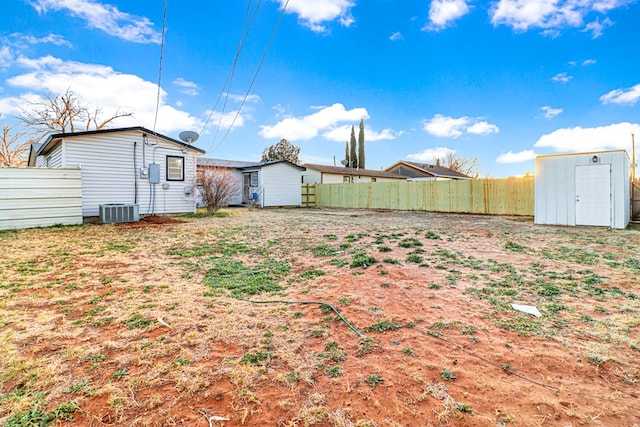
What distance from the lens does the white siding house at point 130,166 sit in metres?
10.7

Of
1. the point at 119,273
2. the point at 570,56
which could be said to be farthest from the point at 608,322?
the point at 570,56

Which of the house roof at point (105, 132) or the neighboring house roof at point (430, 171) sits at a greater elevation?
the neighboring house roof at point (430, 171)

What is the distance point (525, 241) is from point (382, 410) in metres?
6.96

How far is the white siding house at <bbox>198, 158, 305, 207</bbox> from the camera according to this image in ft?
64.6

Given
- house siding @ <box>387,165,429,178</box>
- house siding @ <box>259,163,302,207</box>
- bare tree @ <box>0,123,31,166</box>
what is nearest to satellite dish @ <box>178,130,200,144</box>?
house siding @ <box>259,163,302,207</box>

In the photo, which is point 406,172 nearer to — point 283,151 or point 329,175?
point 329,175

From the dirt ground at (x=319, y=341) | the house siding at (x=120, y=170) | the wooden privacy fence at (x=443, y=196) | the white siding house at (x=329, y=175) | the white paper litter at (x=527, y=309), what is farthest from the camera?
the white siding house at (x=329, y=175)

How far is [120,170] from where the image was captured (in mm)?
11516

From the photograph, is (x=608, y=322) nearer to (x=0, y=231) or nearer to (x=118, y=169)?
(x=0, y=231)

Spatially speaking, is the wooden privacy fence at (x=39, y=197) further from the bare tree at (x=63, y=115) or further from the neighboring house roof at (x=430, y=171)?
the neighboring house roof at (x=430, y=171)

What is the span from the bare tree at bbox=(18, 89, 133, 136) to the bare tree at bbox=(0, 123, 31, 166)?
1.99m

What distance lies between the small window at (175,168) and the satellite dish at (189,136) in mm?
827

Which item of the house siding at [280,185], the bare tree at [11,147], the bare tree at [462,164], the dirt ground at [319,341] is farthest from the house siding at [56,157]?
the bare tree at [462,164]

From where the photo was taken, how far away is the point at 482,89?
1566 cm
